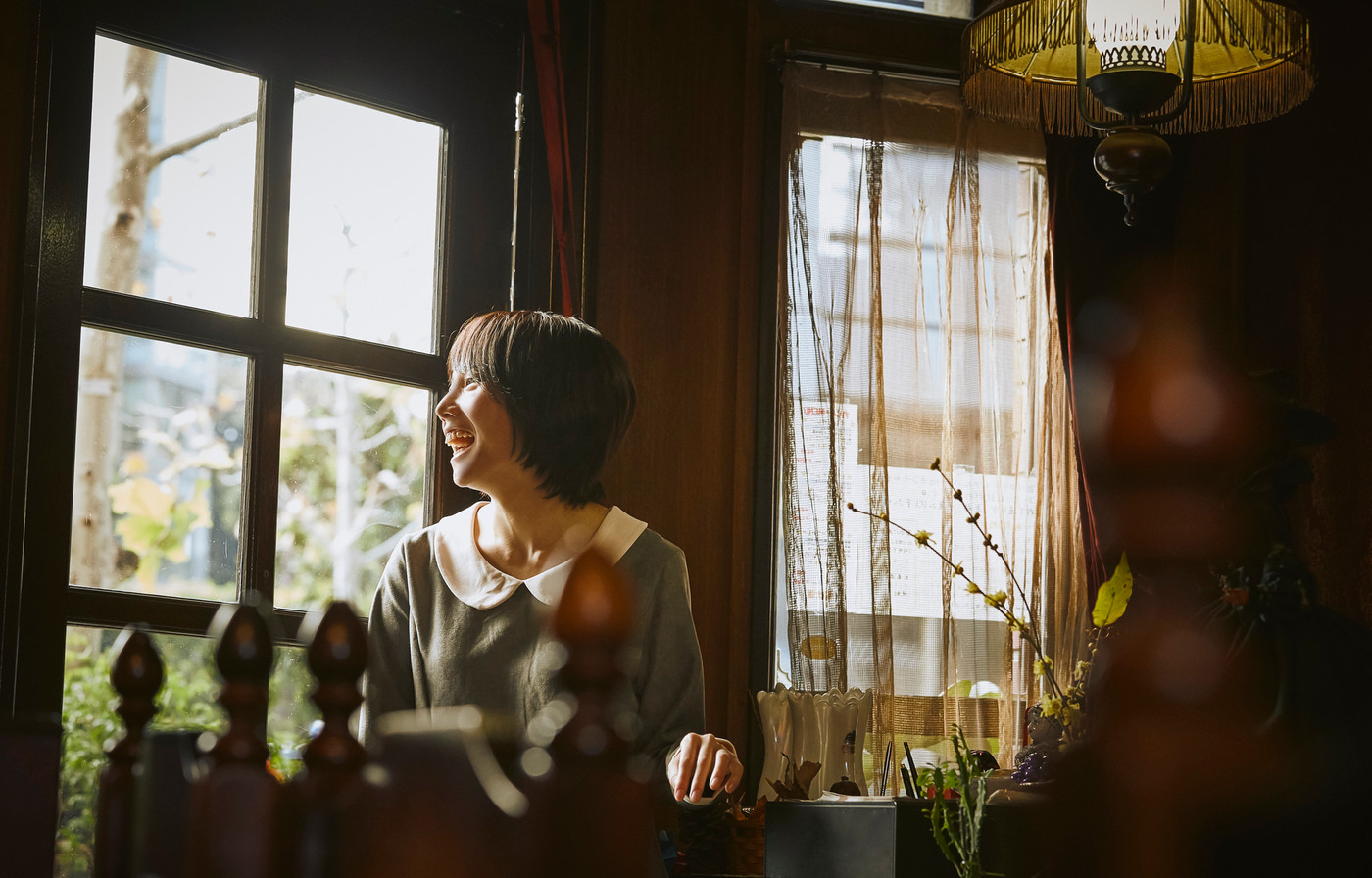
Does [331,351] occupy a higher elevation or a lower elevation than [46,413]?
higher

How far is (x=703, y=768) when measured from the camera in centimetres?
99

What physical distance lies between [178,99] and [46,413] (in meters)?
0.53

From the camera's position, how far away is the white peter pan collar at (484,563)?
1534 mm

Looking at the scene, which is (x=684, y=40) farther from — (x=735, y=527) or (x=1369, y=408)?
(x=1369, y=408)

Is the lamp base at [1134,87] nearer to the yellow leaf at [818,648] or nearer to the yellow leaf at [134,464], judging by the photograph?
the yellow leaf at [818,648]

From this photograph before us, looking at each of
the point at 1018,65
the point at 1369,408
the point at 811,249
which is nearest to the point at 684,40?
the point at 811,249

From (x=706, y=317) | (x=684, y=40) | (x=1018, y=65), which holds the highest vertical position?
(x=684, y=40)

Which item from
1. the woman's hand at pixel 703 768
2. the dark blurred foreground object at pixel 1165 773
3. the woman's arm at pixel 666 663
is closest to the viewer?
the dark blurred foreground object at pixel 1165 773

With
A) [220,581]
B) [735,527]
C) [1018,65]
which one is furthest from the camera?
[735,527]

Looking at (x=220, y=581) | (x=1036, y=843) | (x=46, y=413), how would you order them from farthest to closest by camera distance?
(x=220, y=581), (x=46, y=413), (x=1036, y=843)

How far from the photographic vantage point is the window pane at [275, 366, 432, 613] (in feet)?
6.55

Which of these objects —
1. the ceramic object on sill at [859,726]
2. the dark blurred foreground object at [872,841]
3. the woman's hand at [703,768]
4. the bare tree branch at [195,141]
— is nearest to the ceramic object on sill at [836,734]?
the ceramic object on sill at [859,726]

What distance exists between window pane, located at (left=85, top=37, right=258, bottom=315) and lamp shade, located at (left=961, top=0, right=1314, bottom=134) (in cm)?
120

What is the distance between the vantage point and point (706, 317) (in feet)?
8.22
